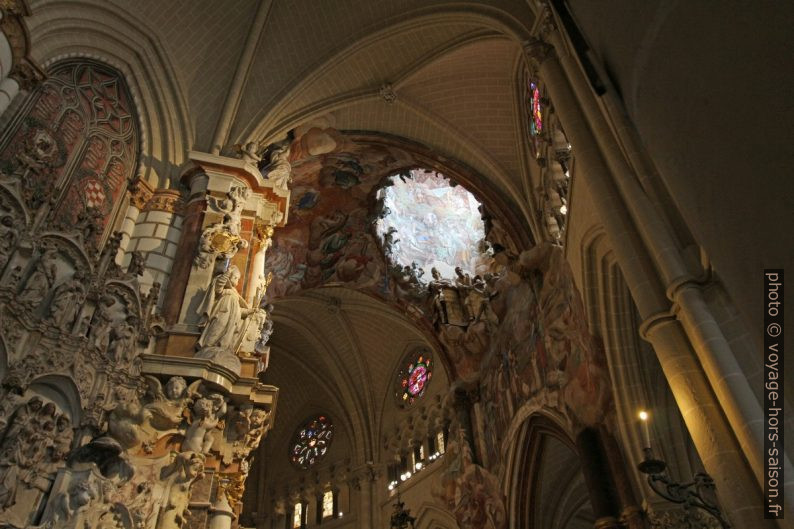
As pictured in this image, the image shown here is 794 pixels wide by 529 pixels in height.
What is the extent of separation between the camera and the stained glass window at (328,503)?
57.2ft

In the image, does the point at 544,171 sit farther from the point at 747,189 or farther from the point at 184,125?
the point at 747,189

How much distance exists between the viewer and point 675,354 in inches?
186

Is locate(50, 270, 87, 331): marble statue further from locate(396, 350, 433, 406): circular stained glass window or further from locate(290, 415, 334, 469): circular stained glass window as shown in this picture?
locate(290, 415, 334, 469): circular stained glass window

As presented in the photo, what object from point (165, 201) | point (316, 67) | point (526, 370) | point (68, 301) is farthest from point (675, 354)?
point (316, 67)

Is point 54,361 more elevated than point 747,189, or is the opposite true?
point 54,361

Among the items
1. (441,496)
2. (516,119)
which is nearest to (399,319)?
(441,496)

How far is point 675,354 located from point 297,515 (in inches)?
622

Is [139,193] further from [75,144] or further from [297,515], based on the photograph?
[297,515]

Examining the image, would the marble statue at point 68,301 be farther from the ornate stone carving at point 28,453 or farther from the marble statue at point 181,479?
the marble statue at point 181,479

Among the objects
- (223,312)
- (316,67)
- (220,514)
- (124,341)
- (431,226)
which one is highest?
(431,226)

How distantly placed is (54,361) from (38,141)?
9.95 feet

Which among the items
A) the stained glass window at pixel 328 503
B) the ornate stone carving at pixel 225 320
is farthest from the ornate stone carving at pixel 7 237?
the stained glass window at pixel 328 503

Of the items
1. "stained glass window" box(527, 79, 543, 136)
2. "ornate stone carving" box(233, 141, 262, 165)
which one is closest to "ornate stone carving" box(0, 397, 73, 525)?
"ornate stone carving" box(233, 141, 262, 165)

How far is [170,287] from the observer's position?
8.02 meters
